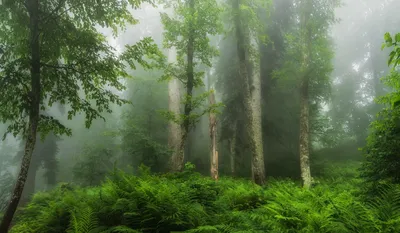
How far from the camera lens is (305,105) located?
1202 centimetres

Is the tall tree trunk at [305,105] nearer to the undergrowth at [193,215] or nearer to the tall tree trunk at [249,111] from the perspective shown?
the tall tree trunk at [249,111]

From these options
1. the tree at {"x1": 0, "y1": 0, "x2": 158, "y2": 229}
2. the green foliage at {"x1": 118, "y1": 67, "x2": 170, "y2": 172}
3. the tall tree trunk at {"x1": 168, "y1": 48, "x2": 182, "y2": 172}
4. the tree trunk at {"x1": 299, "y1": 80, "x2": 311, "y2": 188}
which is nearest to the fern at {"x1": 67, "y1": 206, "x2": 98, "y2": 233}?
the tree at {"x1": 0, "y1": 0, "x2": 158, "y2": 229}

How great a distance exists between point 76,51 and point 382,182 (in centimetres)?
774

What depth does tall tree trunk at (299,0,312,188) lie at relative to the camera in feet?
36.7

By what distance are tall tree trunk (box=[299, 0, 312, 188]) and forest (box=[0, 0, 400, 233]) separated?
0.16 ft

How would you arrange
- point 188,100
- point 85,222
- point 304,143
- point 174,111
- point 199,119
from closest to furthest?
point 85,222 → point 188,100 → point 304,143 → point 199,119 → point 174,111

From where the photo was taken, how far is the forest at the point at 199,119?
Result: 438 centimetres

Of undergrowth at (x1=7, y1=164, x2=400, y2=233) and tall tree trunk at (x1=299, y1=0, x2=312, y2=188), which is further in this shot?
tall tree trunk at (x1=299, y1=0, x2=312, y2=188)

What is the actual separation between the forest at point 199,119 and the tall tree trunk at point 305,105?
5cm

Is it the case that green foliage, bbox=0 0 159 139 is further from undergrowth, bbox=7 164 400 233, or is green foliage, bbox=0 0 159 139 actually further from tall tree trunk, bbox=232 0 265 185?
tall tree trunk, bbox=232 0 265 185

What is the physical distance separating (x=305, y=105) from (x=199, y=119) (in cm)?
500

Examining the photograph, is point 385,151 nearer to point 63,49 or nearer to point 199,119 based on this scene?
point 199,119

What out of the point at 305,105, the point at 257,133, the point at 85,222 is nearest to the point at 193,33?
Result: the point at 257,133

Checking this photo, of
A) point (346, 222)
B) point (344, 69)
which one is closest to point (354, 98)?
point (344, 69)
